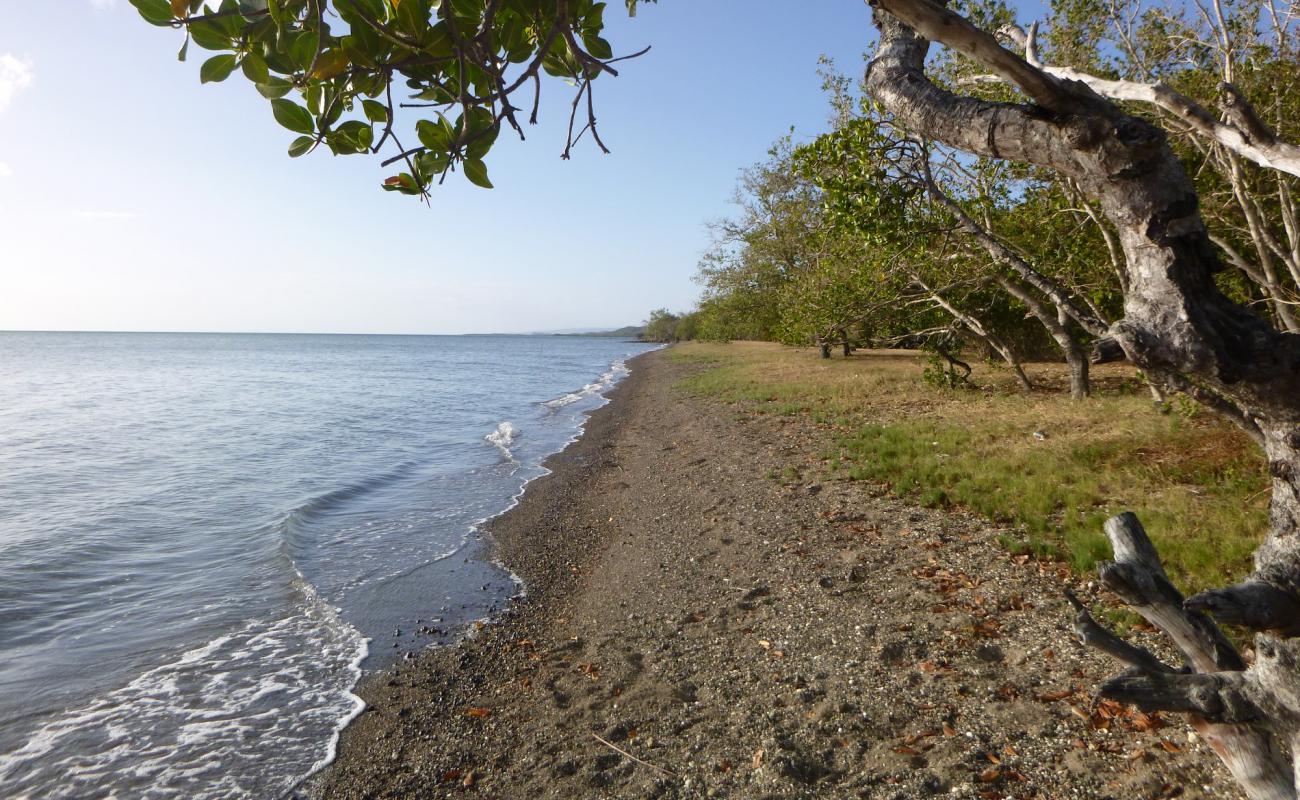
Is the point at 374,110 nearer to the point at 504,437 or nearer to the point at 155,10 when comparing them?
the point at 155,10

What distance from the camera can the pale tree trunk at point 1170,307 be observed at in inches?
67.8

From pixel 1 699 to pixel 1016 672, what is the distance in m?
9.46

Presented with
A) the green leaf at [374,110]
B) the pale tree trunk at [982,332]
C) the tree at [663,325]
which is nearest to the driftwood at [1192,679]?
the green leaf at [374,110]

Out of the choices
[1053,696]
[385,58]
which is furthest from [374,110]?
[1053,696]

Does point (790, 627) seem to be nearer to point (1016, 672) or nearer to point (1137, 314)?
point (1016, 672)

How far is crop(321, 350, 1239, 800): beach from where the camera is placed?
4133mm

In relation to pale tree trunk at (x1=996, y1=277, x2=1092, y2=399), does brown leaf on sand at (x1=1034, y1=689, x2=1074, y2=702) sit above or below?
below

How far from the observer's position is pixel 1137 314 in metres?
1.86

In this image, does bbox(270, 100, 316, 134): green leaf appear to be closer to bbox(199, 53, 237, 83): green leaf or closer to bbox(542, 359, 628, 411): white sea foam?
bbox(199, 53, 237, 83): green leaf

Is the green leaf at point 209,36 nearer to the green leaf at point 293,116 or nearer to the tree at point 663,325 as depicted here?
the green leaf at point 293,116

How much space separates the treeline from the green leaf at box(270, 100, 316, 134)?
2.55 meters

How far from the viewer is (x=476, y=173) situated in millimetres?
A: 2139

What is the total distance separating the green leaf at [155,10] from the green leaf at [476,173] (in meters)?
0.84

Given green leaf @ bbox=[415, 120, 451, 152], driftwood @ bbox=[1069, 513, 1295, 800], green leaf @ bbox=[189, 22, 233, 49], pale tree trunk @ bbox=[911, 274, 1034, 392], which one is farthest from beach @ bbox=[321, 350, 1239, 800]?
pale tree trunk @ bbox=[911, 274, 1034, 392]
